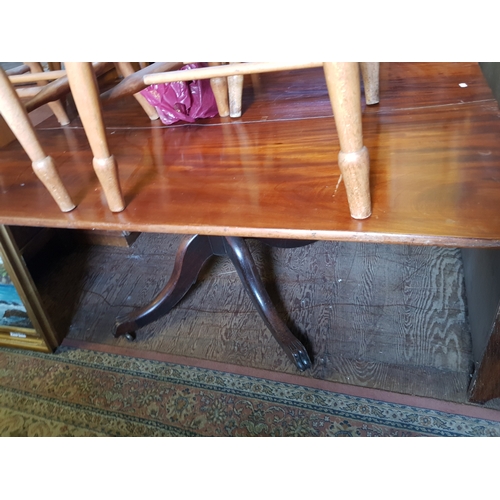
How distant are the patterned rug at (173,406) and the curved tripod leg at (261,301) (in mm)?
80

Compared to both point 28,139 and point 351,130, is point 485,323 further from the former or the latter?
point 28,139

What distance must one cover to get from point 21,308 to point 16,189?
454 mm

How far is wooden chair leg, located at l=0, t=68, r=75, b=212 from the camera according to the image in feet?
2.23

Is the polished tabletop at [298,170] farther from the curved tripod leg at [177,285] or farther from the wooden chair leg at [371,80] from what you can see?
the curved tripod leg at [177,285]

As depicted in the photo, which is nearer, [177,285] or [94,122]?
[94,122]

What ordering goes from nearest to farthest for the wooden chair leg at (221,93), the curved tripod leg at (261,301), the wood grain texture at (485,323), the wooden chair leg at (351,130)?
the wooden chair leg at (351,130) < the wood grain texture at (485,323) < the wooden chair leg at (221,93) < the curved tripod leg at (261,301)

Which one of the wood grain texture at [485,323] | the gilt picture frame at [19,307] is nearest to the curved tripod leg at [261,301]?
the wood grain texture at [485,323]

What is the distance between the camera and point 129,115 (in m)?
1.17

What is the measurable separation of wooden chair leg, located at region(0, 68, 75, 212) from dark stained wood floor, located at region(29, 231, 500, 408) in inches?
23.1

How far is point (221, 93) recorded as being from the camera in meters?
1.01

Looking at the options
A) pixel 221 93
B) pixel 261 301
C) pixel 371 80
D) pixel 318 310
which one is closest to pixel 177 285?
pixel 261 301

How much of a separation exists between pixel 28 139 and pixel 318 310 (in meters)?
0.84

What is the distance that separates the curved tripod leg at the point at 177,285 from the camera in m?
1.16

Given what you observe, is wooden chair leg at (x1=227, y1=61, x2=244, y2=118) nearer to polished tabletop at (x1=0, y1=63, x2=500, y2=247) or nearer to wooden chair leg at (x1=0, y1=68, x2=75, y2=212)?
polished tabletop at (x1=0, y1=63, x2=500, y2=247)
